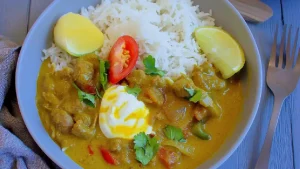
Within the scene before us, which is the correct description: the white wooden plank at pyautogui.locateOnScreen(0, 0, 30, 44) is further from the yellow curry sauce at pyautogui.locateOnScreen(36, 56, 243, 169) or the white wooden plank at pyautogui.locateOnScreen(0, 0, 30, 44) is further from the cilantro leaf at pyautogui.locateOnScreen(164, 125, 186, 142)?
the cilantro leaf at pyautogui.locateOnScreen(164, 125, 186, 142)

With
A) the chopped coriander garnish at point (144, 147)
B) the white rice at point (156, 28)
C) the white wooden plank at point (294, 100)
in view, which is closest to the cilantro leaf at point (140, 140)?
the chopped coriander garnish at point (144, 147)

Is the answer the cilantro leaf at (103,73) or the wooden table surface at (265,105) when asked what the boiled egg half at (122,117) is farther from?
the wooden table surface at (265,105)

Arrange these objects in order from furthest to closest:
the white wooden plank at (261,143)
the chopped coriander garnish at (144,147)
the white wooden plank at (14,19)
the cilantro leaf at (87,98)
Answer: the white wooden plank at (14,19) < the white wooden plank at (261,143) < the cilantro leaf at (87,98) < the chopped coriander garnish at (144,147)

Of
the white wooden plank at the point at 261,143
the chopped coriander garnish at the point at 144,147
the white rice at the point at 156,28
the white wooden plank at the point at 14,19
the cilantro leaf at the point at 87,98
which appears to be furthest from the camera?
the white wooden plank at the point at 14,19

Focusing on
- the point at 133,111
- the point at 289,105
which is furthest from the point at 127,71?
the point at 289,105

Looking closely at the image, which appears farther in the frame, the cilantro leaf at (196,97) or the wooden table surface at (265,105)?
the wooden table surface at (265,105)

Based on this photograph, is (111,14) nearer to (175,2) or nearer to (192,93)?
(175,2)
